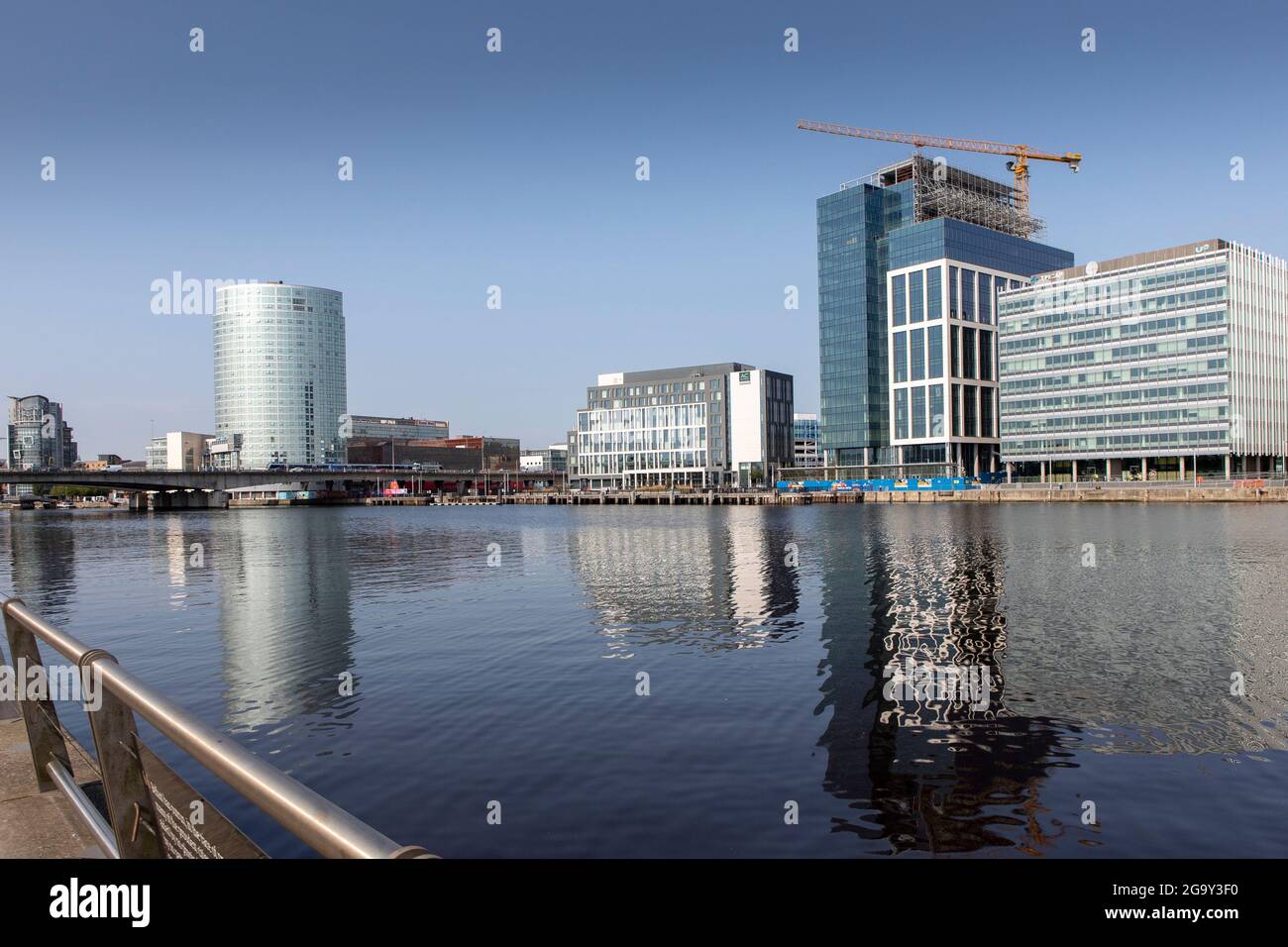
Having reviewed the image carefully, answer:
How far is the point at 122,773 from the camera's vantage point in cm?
508

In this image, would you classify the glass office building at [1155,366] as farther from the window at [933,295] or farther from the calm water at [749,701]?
the calm water at [749,701]

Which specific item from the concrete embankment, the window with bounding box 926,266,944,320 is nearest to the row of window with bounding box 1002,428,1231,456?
the concrete embankment

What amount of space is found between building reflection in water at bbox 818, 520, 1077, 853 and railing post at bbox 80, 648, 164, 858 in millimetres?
9941

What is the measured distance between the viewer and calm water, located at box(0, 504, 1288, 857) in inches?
513

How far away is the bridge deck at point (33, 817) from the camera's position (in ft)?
20.9

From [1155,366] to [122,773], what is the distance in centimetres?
16835

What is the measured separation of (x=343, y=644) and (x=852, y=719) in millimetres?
17180

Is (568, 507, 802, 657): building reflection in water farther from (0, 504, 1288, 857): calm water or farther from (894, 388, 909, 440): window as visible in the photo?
(894, 388, 909, 440): window

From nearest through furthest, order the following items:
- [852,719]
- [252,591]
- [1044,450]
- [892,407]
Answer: [852,719] → [252,591] → [1044,450] → [892,407]
